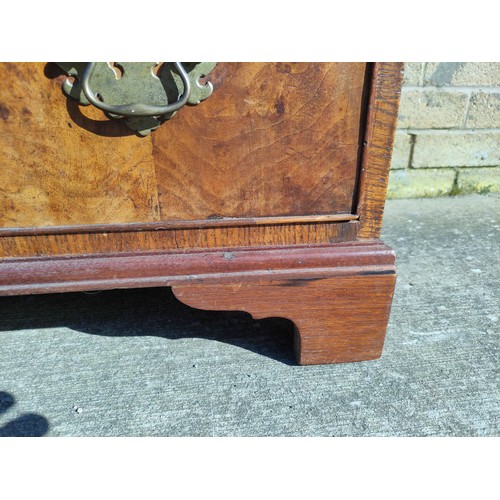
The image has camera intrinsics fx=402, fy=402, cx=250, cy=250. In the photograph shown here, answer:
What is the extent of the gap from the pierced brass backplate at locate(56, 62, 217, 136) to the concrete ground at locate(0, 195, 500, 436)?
0.64 m

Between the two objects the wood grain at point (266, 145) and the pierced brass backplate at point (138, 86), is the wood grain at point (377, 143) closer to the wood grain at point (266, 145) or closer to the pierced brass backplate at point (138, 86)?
the wood grain at point (266, 145)

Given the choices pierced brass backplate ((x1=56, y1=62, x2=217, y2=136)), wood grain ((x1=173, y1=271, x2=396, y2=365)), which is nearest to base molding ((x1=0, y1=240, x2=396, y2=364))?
wood grain ((x1=173, y1=271, x2=396, y2=365))

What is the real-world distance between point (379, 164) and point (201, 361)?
2.19 feet

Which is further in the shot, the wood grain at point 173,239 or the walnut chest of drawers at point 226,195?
the wood grain at point 173,239

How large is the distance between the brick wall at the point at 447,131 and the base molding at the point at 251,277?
142cm

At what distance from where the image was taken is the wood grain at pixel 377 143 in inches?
32.2

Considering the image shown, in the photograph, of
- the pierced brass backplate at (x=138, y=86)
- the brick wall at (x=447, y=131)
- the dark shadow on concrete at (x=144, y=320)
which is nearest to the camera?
the pierced brass backplate at (x=138, y=86)

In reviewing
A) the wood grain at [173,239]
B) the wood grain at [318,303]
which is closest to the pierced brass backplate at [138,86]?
the wood grain at [173,239]

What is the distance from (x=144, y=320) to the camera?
4.14ft

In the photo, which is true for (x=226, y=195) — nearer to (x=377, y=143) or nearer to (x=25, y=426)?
(x=377, y=143)

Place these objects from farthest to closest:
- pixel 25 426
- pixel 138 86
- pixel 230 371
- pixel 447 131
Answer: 1. pixel 447 131
2. pixel 230 371
3. pixel 25 426
4. pixel 138 86

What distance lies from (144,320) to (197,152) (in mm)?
633

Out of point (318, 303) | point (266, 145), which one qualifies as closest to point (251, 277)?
point (318, 303)

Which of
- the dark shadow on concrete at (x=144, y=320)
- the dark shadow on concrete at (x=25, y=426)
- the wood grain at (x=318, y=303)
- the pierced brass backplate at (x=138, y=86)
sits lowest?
the dark shadow on concrete at (x=144, y=320)
